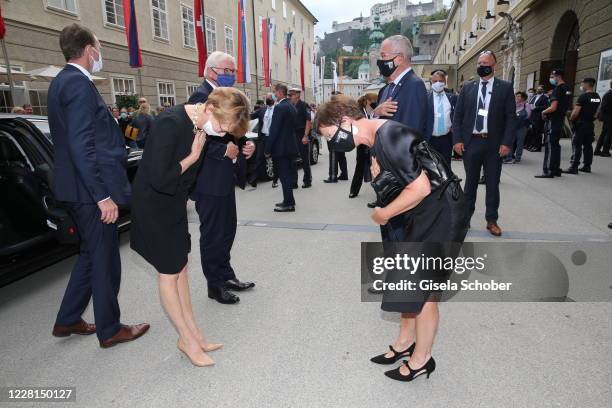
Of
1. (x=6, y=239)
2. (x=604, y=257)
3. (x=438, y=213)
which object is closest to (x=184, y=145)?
(x=438, y=213)

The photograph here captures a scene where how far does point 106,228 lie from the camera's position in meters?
2.79

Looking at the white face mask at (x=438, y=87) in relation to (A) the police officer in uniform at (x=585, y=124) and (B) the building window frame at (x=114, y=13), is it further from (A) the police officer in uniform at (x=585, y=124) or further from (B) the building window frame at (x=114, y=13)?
(B) the building window frame at (x=114, y=13)

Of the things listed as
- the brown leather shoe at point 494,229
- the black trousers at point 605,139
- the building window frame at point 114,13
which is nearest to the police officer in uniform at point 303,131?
the brown leather shoe at point 494,229

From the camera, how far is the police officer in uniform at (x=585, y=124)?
345 inches

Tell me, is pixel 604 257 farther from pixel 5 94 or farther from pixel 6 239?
pixel 5 94

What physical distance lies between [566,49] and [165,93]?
1753 cm

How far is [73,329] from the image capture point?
3000 millimetres

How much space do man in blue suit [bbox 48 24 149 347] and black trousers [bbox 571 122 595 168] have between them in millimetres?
9585

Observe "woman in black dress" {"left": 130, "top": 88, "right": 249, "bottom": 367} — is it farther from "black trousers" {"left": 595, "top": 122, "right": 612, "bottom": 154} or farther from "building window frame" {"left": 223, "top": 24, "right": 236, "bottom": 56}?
"building window frame" {"left": 223, "top": 24, "right": 236, "bottom": 56}

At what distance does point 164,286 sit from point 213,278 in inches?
45.8

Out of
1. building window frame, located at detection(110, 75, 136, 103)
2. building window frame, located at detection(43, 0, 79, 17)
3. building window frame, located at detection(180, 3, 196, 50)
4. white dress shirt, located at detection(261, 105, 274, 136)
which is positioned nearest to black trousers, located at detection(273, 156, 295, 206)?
white dress shirt, located at detection(261, 105, 274, 136)

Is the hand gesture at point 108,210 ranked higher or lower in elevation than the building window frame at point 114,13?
lower

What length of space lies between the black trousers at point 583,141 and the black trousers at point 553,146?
0.60 m

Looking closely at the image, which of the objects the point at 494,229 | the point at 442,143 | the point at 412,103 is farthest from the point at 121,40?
the point at 412,103
